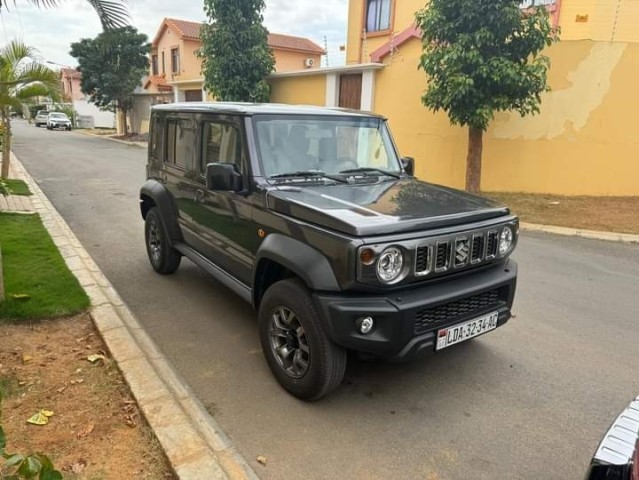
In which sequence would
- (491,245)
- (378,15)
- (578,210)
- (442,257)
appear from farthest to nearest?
(378,15) → (578,210) → (491,245) → (442,257)

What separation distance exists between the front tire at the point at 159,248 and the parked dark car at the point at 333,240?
2.63ft

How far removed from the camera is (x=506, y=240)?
350 centimetres

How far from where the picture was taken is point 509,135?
11.2 meters

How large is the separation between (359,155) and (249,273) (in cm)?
146

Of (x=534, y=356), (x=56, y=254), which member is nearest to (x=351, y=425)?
(x=534, y=356)

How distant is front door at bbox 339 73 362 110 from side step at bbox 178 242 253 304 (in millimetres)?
10705

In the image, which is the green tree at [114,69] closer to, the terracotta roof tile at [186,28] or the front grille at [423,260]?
the terracotta roof tile at [186,28]

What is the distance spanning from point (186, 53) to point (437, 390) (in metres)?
35.9

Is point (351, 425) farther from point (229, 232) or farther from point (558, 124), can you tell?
point (558, 124)

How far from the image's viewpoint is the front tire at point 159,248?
5.49 m

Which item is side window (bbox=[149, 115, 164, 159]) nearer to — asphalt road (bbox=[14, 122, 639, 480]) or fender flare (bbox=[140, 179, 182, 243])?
fender flare (bbox=[140, 179, 182, 243])

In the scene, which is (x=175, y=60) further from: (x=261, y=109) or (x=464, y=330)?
(x=464, y=330)

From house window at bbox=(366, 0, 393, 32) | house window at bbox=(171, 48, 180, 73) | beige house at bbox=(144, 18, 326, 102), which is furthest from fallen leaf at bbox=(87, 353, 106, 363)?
house window at bbox=(171, 48, 180, 73)

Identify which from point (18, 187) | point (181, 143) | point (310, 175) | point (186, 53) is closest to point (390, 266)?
point (310, 175)
